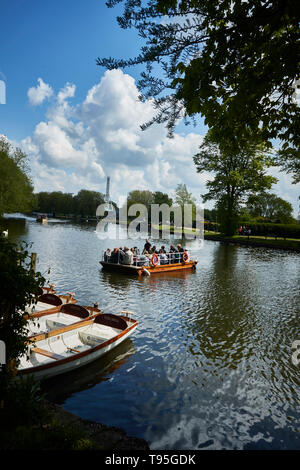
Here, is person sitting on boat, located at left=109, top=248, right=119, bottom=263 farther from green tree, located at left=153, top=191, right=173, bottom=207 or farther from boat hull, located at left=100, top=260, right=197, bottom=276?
green tree, located at left=153, top=191, right=173, bottom=207

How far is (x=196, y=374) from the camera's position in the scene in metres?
8.96

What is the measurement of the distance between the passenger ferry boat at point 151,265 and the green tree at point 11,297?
17.0m

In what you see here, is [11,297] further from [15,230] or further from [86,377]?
[15,230]

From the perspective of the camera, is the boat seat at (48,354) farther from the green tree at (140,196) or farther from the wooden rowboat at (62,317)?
the green tree at (140,196)

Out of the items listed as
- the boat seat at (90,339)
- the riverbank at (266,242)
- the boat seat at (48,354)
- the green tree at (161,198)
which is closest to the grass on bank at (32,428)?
the boat seat at (48,354)

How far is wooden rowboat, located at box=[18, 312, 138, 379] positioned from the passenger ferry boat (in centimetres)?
1129

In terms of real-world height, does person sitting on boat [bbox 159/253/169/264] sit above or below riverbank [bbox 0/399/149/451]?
above

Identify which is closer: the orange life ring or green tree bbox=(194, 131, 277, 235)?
the orange life ring

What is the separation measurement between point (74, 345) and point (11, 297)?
5.62 m

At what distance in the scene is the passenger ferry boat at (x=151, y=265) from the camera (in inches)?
888

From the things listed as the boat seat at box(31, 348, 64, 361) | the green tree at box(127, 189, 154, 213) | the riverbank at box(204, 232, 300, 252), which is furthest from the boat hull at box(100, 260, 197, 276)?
the green tree at box(127, 189, 154, 213)

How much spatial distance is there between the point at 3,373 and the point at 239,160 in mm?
49785

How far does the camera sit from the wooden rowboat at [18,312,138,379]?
7.91 meters

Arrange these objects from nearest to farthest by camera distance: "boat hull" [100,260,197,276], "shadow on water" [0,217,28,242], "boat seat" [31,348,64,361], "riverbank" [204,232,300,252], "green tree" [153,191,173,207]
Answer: "boat seat" [31,348,64,361], "boat hull" [100,260,197,276], "shadow on water" [0,217,28,242], "riverbank" [204,232,300,252], "green tree" [153,191,173,207]
